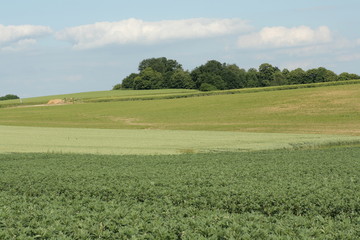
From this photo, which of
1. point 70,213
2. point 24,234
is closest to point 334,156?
point 70,213

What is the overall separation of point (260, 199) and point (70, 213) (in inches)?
213

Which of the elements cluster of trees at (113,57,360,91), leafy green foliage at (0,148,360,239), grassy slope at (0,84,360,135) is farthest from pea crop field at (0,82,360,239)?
cluster of trees at (113,57,360,91)

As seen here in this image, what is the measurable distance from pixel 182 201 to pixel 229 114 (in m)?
55.9

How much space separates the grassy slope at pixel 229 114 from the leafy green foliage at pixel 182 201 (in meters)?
34.0

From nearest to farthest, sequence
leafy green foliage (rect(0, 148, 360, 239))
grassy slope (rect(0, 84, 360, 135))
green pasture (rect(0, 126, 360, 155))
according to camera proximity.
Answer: leafy green foliage (rect(0, 148, 360, 239)) → green pasture (rect(0, 126, 360, 155)) → grassy slope (rect(0, 84, 360, 135))

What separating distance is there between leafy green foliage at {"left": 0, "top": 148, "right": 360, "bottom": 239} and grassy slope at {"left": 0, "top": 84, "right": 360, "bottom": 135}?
34035 millimetres

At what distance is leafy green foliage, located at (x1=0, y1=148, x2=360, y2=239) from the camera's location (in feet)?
35.9

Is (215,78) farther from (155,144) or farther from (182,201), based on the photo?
(182,201)

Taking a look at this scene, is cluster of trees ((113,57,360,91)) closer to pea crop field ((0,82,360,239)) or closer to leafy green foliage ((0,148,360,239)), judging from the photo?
pea crop field ((0,82,360,239))

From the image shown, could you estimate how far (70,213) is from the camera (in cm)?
1295

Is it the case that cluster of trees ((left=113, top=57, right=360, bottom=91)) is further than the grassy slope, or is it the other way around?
cluster of trees ((left=113, top=57, right=360, bottom=91))

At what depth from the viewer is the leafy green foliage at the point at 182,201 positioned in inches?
Result: 430

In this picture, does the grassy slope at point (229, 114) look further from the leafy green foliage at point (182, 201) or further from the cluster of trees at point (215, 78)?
the cluster of trees at point (215, 78)

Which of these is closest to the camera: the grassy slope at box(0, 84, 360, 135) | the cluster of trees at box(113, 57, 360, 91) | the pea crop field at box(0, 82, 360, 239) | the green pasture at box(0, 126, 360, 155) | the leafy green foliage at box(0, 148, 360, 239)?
the leafy green foliage at box(0, 148, 360, 239)
